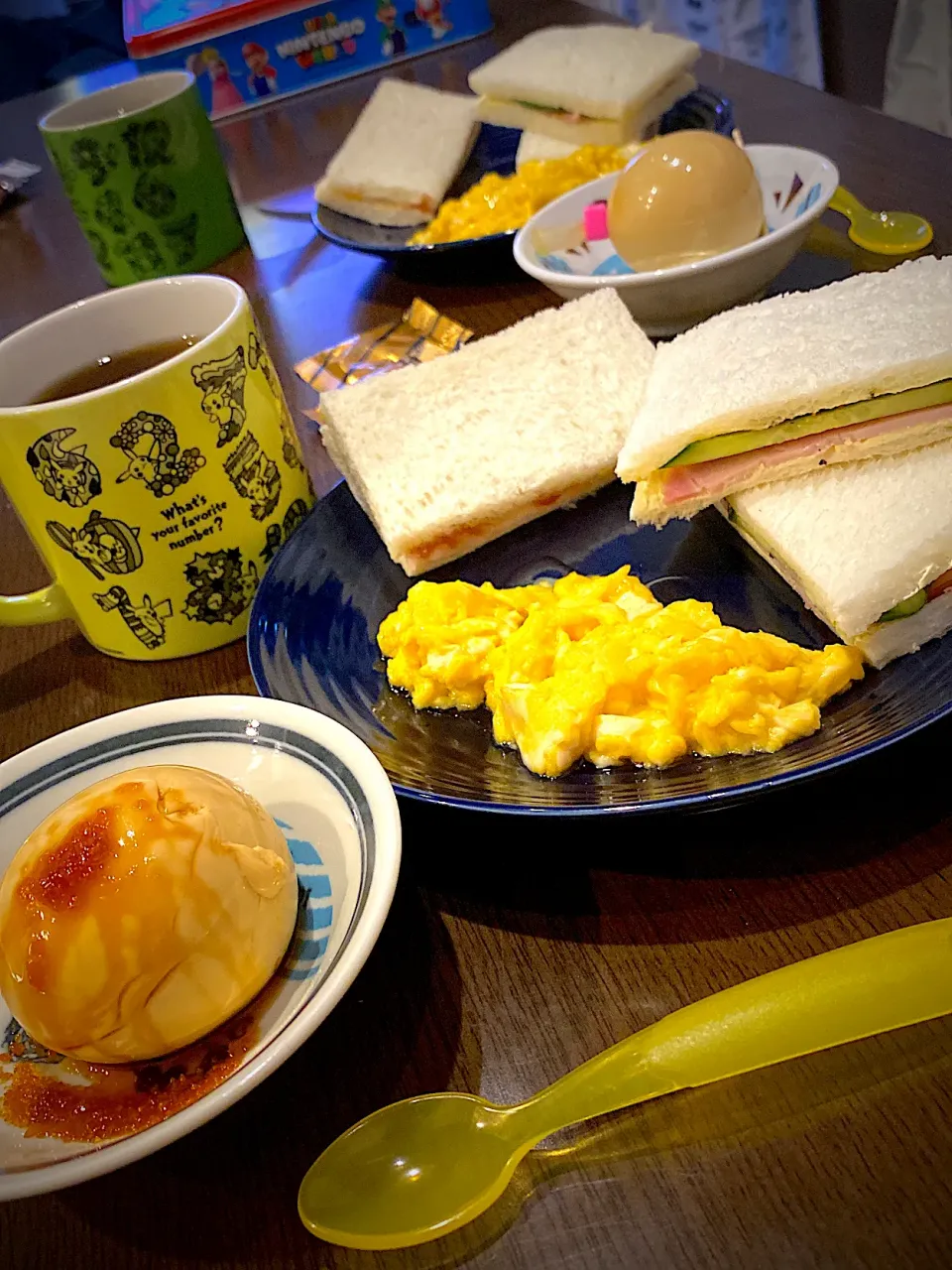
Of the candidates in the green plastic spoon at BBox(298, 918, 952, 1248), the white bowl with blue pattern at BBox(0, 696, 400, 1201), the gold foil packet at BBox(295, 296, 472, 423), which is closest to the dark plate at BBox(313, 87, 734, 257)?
the gold foil packet at BBox(295, 296, 472, 423)

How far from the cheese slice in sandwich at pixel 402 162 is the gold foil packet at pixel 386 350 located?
1.46 ft

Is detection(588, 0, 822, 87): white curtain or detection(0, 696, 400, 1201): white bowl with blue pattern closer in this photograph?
detection(0, 696, 400, 1201): white bowl with blue pattern

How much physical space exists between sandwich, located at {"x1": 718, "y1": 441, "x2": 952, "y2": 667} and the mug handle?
775mm

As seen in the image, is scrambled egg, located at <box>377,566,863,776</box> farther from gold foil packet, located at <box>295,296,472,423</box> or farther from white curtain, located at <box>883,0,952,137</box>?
white curtain, located at <box>883,0,952,137</box>

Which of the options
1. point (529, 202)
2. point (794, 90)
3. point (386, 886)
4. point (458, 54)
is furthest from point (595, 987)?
point (458, 54)

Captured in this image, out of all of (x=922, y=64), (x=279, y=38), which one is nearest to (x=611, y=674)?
(x=279, y=38)

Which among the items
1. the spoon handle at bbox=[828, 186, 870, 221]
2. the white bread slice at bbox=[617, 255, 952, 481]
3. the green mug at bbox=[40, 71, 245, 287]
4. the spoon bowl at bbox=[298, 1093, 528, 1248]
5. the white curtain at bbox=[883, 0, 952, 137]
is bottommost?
the white curtain at bbox=[883, 0, 952, 137]

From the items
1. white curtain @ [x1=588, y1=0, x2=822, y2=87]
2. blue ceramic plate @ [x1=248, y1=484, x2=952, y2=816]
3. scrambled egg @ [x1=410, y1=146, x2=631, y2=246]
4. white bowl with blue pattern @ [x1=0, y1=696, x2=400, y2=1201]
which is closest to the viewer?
white bowl with blue pattern @ [x1=0, y1=696, x2=400, y2=1201]

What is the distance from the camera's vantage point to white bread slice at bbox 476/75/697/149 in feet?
6.86

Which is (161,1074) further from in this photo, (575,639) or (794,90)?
(794,90)

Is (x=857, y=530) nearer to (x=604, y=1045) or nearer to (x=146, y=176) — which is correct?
(x=604, y=1045)

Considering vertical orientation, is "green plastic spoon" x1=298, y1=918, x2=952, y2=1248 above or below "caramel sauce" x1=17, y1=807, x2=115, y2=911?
below

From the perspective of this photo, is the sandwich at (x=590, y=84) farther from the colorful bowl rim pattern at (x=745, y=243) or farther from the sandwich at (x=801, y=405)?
the sandwich at (x=801, y=405)

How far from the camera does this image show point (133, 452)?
98 cm
